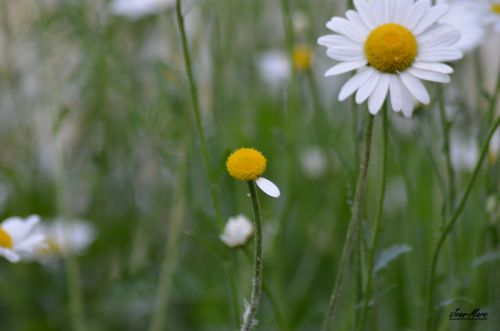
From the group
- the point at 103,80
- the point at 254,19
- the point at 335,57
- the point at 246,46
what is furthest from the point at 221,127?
the point at 335,57

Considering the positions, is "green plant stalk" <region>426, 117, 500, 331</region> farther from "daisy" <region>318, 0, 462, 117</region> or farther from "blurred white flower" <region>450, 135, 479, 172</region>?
"blurred white flower" <region>450, 135, 479, 172</region>

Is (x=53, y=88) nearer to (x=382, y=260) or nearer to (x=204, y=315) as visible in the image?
(x=204, y=315)

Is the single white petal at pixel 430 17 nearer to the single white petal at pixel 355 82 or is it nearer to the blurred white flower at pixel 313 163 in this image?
the single white petal at pixel 355 82

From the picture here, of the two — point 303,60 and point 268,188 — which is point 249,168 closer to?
point 268,188

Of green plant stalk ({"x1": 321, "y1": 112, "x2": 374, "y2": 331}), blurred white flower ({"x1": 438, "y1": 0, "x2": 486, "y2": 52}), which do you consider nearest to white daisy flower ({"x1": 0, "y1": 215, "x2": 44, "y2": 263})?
green plant stalk ({"x1": 321, "y1": 112, "x2": 374, "y2": 331})

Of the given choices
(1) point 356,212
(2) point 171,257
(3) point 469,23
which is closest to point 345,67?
(1) point 356,212

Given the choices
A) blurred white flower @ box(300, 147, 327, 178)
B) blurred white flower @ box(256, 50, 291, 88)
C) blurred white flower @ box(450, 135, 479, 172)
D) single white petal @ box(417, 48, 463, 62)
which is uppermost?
blurred white flower @ box(256, 50, 291, 88)
